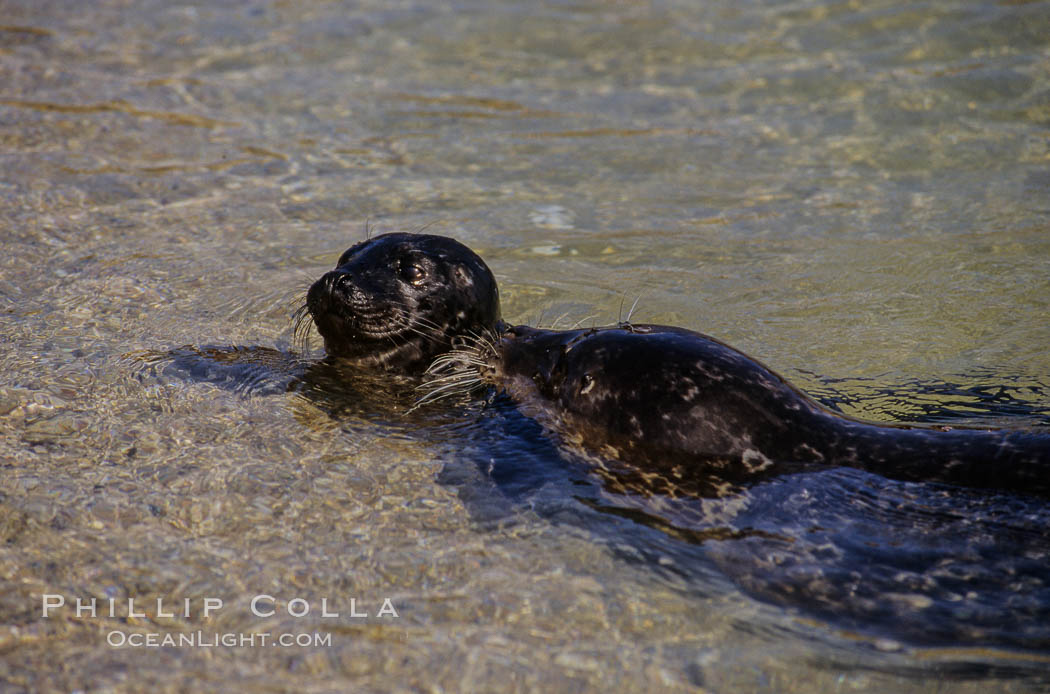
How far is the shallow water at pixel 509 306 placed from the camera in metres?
3.29

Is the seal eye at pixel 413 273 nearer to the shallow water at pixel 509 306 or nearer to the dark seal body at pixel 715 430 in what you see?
the shallow water at pixel 509 306

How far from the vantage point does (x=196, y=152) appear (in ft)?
25.7

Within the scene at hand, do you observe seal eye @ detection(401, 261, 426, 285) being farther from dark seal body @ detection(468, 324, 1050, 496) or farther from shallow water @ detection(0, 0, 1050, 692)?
dark seal body @ detection(468, 324, 1050, 496)

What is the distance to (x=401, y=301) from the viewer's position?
189 inches

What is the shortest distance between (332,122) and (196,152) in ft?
3.65

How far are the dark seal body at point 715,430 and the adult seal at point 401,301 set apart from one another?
2.12 feet

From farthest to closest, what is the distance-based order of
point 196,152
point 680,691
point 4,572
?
point 196,152 → point 4,572 → point 680,691

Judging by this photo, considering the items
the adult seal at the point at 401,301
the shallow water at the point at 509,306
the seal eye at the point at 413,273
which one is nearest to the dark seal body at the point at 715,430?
the shallow water at the point at 509,306

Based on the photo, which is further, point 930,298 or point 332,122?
point 332,122

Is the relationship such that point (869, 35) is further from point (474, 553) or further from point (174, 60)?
point (474, 553)

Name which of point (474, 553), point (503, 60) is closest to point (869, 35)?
point (503, 60)

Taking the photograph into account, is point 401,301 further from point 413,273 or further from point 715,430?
point 715,430

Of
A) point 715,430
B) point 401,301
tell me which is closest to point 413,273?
point 401,301

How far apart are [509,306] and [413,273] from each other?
1230 millimetres
